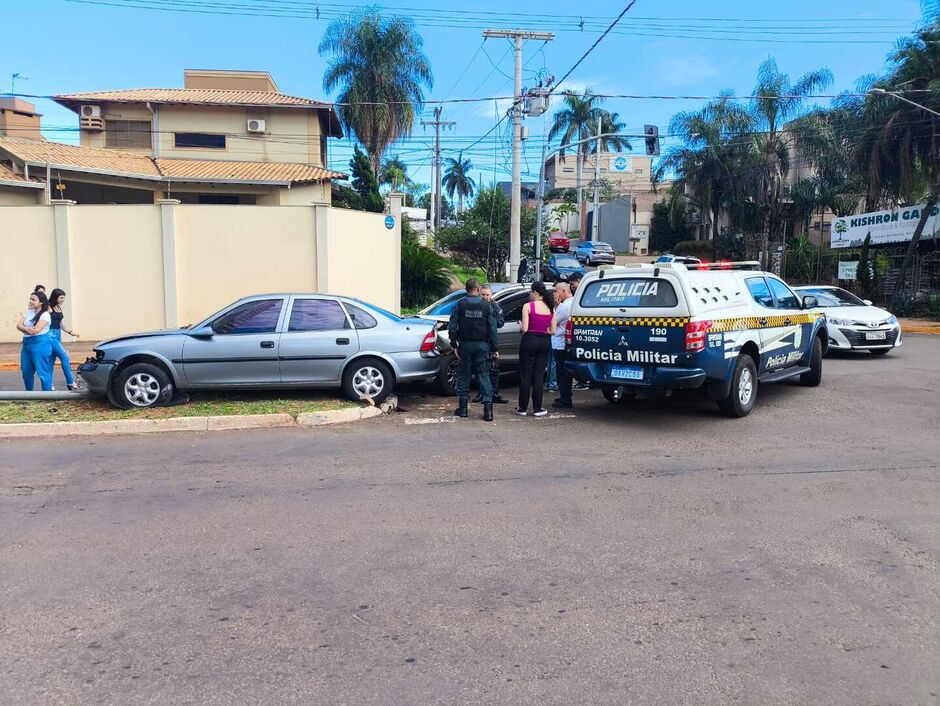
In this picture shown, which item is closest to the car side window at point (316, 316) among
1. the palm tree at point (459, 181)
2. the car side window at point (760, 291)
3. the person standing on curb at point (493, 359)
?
the person standing on curb at point (493, 359)

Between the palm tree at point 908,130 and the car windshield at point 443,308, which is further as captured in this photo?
the palm tree at point 908,130

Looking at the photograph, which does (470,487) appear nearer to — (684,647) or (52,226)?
(684,647)

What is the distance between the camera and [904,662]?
339 centimetres

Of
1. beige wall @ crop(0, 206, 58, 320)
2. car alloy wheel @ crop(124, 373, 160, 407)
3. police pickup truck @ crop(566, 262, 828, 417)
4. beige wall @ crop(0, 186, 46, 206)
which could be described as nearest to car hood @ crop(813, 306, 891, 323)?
police pickup truck @ crop(566, 262, 828, 417)

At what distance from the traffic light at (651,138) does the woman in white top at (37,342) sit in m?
20.2

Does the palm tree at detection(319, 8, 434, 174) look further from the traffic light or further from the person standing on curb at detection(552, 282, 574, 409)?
the person standing on curb at detection(552, 282, 574, 409)

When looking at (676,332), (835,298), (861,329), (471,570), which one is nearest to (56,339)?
(471,570)

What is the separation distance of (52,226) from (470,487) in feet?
49.0

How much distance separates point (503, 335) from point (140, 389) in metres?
5.01

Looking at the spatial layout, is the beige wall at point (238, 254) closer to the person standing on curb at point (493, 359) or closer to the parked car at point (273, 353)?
the parked car at point (273, 353)

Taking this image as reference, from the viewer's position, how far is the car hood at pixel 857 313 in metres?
14.6

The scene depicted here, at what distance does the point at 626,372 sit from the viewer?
8.55 meters

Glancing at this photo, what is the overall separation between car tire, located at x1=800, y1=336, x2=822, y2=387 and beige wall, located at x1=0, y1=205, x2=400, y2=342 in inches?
439

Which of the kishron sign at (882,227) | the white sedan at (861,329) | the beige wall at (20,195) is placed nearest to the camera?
the white sedan at (861,329)
